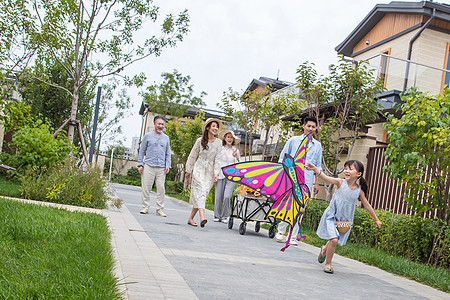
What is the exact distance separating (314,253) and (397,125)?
259cm

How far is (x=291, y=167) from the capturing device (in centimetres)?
702

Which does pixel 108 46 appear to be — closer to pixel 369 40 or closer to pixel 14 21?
pixel 14 21

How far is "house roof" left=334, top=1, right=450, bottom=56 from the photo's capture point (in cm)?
1834

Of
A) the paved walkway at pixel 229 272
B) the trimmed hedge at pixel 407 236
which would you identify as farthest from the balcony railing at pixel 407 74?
the paved walkway at pixel 229 272

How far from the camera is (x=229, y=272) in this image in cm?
536

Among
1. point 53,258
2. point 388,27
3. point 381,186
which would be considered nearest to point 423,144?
point 381,186

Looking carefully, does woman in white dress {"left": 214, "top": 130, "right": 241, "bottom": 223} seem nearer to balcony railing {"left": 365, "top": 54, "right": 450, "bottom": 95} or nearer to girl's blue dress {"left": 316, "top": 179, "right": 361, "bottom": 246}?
girl's blue dress {"left": 316, "top": 179, "right": 361, "bottom": 246}

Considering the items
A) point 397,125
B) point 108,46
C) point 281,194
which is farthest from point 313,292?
point 108,46

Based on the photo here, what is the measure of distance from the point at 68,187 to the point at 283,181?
551cm

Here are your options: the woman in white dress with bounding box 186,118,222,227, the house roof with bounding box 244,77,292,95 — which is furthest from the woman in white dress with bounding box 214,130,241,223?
the house roof with bounding box 244,77,292,95

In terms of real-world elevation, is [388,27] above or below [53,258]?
above

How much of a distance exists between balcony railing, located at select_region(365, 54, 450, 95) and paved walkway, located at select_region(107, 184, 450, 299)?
924cm

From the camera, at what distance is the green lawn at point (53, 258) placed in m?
3.26

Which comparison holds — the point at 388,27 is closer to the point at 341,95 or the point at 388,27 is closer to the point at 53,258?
the point at 341,95
